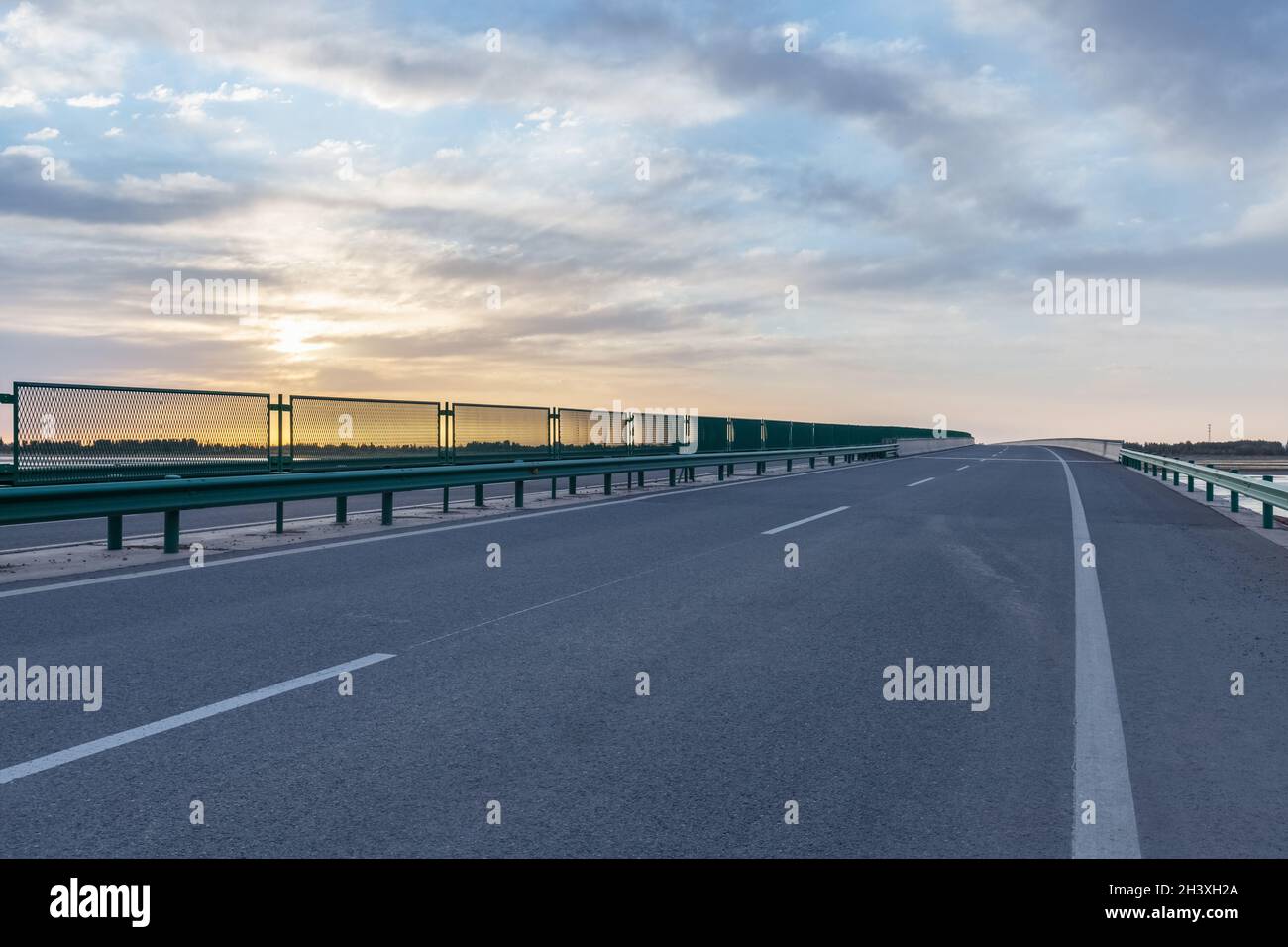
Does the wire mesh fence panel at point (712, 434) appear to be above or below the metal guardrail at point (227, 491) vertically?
above

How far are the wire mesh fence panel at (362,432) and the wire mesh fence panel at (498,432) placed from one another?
2.18 ft

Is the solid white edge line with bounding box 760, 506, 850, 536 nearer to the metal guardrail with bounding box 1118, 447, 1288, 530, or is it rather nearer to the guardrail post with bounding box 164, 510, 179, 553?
the metal guardrail with bounding box 1118, 447, 1288, 530

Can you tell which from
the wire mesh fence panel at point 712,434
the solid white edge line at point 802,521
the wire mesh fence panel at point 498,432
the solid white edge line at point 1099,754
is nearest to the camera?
the solid white edge line at point 1099,754

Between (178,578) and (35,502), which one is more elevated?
(35,502)

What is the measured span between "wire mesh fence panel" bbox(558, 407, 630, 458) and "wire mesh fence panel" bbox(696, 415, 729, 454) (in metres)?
5.35

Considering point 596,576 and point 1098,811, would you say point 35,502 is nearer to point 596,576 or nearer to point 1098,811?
point 596,576

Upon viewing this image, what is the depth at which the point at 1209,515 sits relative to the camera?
17844 millimetres

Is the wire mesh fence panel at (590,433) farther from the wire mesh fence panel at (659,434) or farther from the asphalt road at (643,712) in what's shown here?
the asphalt road at (643,712)

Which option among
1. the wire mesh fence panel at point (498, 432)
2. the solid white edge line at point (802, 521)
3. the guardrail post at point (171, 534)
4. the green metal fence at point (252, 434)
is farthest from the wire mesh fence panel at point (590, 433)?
the guardrail post at point (171, 534)

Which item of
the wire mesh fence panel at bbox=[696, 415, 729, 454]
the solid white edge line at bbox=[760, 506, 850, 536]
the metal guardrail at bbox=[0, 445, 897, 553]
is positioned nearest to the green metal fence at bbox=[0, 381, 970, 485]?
the metal guardrail at bbox=[0, 445, 897, 553]

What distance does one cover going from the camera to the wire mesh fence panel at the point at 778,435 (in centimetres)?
3800
